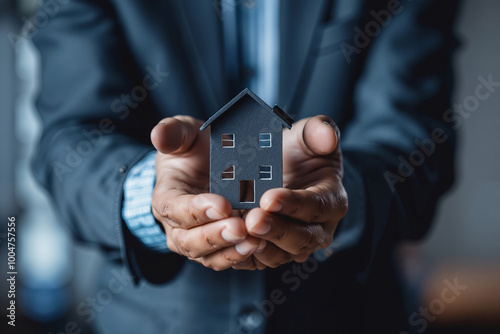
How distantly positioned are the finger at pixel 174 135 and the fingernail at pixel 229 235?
19cm

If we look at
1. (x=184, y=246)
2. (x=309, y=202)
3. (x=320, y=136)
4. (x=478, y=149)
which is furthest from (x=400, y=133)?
(x=478, y=149)

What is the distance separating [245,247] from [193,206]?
0.33 feet

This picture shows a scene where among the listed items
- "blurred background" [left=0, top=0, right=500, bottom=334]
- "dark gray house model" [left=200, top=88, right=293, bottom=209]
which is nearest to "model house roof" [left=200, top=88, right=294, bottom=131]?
"dark gray house model" [left=200, top=88, right=293, bottom=209]

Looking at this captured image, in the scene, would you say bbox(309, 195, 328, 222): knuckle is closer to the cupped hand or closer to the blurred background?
the cupped hand

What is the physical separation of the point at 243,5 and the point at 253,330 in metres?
0.91

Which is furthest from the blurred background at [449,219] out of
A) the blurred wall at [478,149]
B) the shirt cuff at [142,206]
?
the shirt cuff at [142,206]

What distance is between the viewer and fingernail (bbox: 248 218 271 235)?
→ 55 cm

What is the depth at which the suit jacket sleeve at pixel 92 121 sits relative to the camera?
97 centimetres

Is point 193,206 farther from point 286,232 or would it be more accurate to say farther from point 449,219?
point 449,219

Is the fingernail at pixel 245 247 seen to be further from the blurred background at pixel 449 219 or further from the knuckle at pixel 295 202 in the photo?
the blurred background at pixel 449 219

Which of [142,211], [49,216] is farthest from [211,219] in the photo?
[49,216]

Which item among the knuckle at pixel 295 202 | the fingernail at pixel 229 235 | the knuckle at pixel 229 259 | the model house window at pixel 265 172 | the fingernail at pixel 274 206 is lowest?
the knuckle at pixel 229 259

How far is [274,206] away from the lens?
554 mm

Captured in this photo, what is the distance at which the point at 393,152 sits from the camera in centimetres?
114
